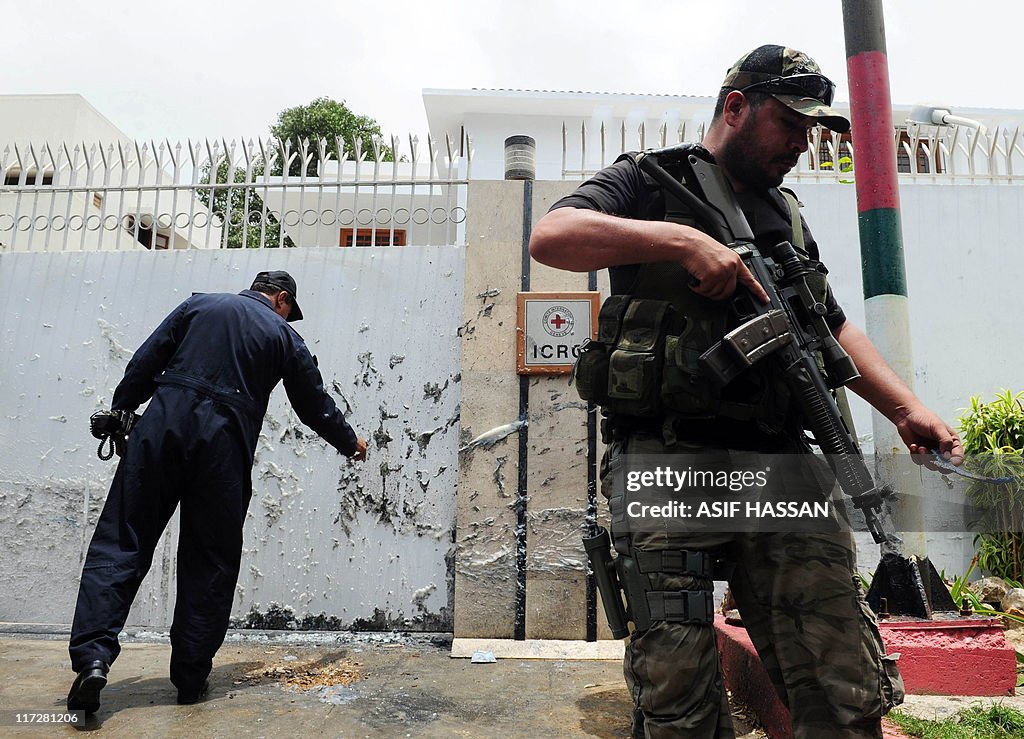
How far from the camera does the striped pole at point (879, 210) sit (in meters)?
3.09

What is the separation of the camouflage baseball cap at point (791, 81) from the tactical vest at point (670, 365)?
0.33 m

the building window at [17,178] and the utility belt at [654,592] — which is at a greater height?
Result: the building window at [17,178]

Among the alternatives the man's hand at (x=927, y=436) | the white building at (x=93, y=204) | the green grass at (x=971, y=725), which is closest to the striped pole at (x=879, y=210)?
the green grass at (x=971, y=725)

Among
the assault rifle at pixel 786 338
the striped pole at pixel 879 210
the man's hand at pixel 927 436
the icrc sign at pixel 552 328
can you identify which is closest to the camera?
the assault rifle at pixel 786 338

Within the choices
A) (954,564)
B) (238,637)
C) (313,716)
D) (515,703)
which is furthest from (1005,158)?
(238,637)

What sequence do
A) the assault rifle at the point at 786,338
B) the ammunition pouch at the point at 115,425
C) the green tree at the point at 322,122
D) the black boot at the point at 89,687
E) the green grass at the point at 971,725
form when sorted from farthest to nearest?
the green tree at the point at 322,122, the ammunition pouch at the point at 115,425, the black boot at the point at 89,687, the green grass at the point at 971,725, the assault rifle at the point at 786,338

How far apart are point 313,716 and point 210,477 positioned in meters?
0.87

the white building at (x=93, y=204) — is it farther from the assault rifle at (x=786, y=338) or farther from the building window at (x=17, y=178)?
the assault rifle at (x=786, y=338)

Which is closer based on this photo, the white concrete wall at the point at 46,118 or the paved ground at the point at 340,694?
the paved ground at the point at 340,694

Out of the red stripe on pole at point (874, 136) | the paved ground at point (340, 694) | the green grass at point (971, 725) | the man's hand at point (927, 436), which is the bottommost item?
the paved ground at point (340, 694)

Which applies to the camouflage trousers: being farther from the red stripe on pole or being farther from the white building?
the white building

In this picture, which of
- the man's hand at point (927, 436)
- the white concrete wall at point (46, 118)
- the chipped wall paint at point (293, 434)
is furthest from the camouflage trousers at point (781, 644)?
the white concrete wall at point (46, 118)

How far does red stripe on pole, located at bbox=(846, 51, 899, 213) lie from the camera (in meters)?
3.09

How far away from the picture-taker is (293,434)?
154 inches
